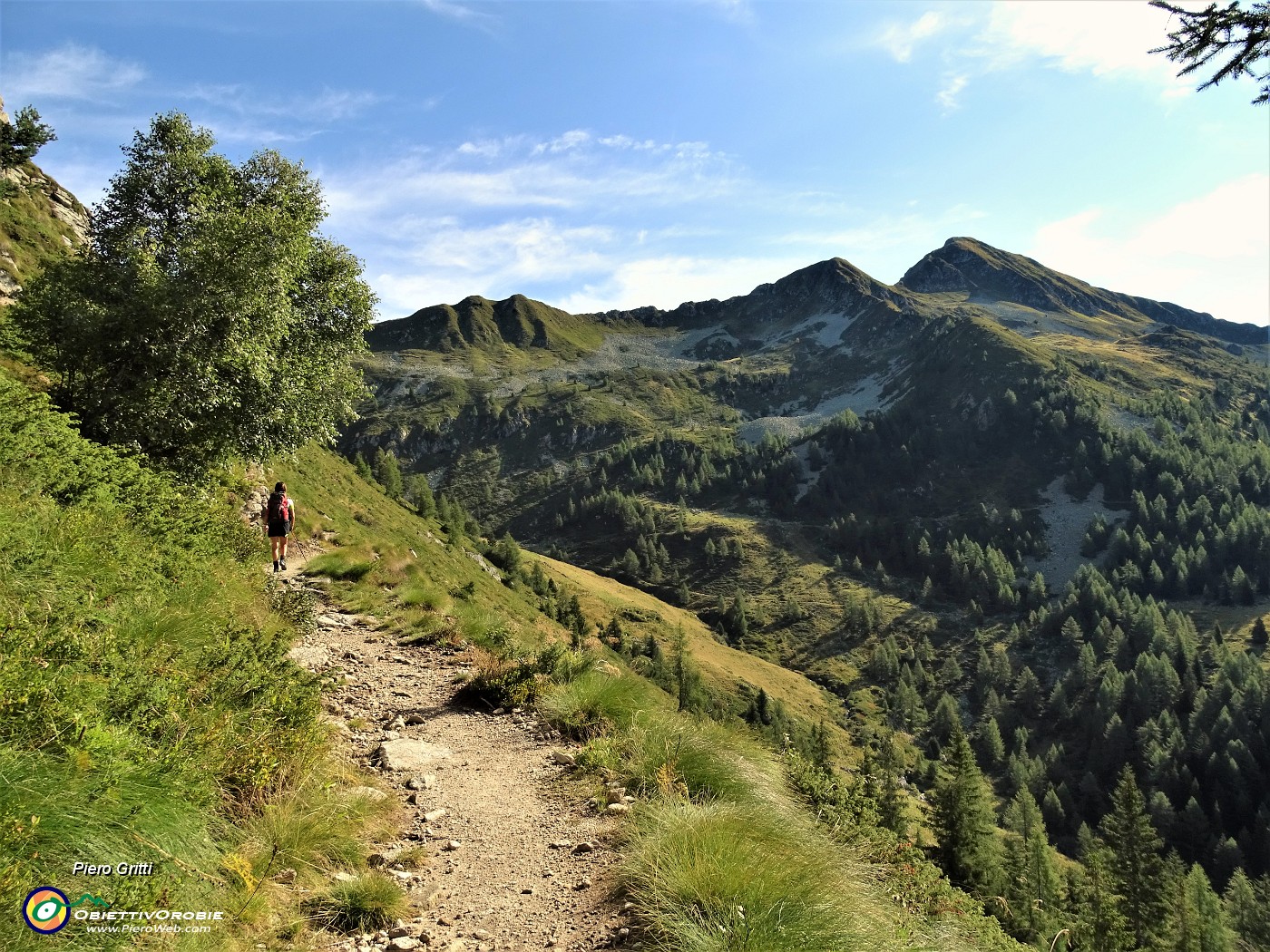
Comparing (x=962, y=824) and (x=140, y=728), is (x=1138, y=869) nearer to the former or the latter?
(x=962, y=824)

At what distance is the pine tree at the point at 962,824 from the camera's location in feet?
222

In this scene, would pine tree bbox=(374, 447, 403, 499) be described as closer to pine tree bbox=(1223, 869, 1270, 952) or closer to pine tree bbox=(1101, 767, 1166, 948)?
pine tree bbox=(1101, 767, 1166, 948)

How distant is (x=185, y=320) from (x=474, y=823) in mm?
15381

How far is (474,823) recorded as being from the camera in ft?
26.3

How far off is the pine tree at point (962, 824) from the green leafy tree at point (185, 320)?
77142mm

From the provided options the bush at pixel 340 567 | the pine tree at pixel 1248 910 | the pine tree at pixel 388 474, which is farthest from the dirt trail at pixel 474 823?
the pine tree at pixel 1248 910

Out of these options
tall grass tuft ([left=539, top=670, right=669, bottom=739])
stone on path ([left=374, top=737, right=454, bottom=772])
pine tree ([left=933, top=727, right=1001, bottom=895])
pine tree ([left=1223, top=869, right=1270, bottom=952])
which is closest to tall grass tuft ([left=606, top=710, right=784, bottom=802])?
tall grass tuft ([left=539, top=670, right=669, bottom=739])

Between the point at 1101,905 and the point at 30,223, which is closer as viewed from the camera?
the point at 30,223

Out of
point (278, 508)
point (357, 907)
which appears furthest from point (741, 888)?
point (278, 508)

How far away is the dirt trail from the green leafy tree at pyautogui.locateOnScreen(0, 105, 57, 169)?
1651 inches

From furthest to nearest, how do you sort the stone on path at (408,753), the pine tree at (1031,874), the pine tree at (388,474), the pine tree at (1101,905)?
1. the pine tree at (388,474)
2. the pine tree at (1101,905)
3. the pine tree at (1031,874)
4. the stone on path at (408,753)

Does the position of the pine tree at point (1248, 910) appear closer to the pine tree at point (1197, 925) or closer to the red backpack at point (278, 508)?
the pine tree at point (1197, 925)

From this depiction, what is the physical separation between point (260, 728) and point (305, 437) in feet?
50.7

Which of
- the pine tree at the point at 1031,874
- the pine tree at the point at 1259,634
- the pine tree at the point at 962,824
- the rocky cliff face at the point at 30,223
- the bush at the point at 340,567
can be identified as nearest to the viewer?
the bush at the point at 340,567
